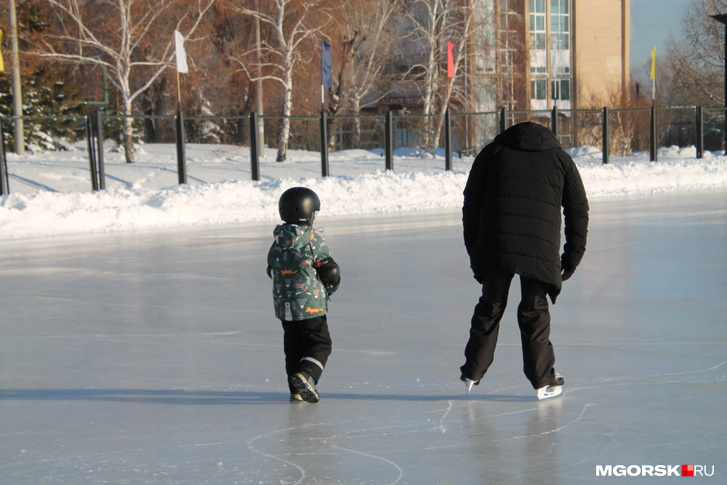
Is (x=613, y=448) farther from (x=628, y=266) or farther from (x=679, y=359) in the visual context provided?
(x=628, y=266)

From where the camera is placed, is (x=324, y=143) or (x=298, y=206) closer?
(x=298, y=206)

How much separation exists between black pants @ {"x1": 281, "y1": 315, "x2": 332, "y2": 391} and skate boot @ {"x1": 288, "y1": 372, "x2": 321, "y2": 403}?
0.14ft

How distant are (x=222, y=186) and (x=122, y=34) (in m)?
9.93

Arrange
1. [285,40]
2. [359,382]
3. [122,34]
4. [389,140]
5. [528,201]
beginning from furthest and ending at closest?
1. [285,40]
2. [122,34]
3. [389,140]
4. [359,382]
5. [528,201]

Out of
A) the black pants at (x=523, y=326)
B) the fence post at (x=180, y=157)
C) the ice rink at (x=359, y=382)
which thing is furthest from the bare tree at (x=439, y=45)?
the black pants at (x=523, y=326)

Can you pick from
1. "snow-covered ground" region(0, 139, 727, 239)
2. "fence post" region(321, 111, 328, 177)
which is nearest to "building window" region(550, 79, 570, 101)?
"snow-covered ground" region(0, 139, 727, 239)

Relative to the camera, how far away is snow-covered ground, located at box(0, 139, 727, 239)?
13.8 m

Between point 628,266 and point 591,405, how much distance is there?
4811 millimetres

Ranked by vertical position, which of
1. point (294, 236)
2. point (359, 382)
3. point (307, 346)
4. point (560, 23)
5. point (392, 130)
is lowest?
point (359, 382)

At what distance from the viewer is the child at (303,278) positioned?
13.2ft

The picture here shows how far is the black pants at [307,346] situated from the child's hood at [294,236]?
0.39m

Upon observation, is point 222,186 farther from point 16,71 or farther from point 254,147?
point 16,71

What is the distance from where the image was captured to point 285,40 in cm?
2753

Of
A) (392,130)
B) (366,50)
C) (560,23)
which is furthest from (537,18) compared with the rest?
(392,130)
